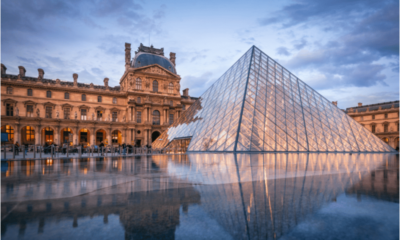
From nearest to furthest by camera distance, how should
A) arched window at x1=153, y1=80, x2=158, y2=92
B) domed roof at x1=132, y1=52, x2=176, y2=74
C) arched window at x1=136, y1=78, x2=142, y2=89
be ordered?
arched window at x1=136, y1=78, x2=142, y2=89 < arched window at x1=153, y1=80, x2=158, y2=92 < domed roof at x1=132, y1=52, x2=176, y2=74

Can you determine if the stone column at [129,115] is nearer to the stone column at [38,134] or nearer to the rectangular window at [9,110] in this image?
the stone column at [38,134]

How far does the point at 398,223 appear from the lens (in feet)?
8.28

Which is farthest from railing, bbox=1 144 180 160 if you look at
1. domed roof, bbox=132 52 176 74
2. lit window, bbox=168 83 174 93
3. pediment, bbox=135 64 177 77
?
domed roof, bbox=132 52 176 74

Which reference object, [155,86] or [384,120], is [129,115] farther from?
[384,120]

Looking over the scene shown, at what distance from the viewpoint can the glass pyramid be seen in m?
18.2

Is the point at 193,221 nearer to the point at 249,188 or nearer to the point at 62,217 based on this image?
the point at 62,217

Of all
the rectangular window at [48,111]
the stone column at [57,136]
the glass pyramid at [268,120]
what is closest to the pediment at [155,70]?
the rectangular window at [48,111]

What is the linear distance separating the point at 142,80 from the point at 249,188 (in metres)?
46.6

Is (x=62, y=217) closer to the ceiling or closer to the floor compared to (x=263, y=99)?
closer to the floor

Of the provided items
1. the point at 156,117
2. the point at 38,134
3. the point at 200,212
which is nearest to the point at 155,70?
the point at 156,117

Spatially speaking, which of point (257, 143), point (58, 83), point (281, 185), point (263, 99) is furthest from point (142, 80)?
point (281, 185)

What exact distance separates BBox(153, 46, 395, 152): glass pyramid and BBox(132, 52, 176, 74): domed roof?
27.6 meters

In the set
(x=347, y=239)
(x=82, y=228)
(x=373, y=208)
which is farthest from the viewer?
(x=373, y=208)

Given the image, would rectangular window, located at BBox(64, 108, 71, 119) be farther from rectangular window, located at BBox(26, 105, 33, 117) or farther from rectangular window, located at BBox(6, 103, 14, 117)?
rectangular window, located at BBox(6, 103, 14, 117)
